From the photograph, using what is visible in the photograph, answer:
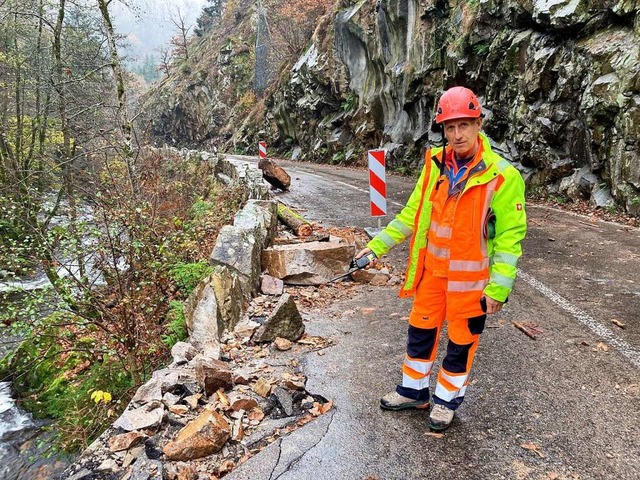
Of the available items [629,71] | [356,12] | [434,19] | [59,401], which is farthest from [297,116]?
[59,401]

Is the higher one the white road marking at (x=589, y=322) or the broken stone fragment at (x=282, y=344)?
the white road marking at (x=589, y=322)

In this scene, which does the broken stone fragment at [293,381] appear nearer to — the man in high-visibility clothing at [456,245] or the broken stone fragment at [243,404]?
the broken stone fragment at [243,404]

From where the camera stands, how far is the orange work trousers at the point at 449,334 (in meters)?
2.73

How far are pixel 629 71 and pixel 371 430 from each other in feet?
29.6

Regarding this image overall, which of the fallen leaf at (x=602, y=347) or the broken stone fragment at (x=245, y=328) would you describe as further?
the broken stone fragment at (x=245, y=328)

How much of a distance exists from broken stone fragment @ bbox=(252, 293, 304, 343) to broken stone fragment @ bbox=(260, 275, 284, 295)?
114 cm

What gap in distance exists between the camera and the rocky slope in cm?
898

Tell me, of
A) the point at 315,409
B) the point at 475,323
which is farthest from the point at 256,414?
the point at 475,323

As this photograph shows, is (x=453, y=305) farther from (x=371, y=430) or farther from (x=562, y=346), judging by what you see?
(x=562, y=346)

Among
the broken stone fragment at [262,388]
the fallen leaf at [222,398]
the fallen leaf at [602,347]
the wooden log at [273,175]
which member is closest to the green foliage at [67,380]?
the fallen leaf at [222,398]

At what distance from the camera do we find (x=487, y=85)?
43.0 feet

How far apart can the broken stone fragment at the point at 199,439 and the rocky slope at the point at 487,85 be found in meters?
8.68

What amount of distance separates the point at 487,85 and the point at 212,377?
12573mm

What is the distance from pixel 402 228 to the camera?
3072 mm
